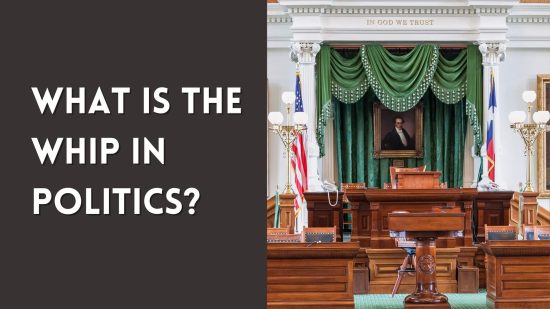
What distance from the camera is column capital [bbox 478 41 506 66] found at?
55.4 feet

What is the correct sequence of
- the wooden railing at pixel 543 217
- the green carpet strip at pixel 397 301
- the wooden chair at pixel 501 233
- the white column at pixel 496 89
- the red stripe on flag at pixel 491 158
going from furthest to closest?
the wooden railing at pixel 543 217
the white column at pixel 496 89
the red stripe on flag at pixel 491 158
the wooden chair at pixel 501 233
the green carpet strip at pixel 397 301

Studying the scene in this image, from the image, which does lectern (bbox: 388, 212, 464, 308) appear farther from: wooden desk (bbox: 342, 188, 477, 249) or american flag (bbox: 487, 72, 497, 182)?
american flag (bbox: 487, 72, 497, 182)

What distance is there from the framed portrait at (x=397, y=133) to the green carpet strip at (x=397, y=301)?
5499 millimetres

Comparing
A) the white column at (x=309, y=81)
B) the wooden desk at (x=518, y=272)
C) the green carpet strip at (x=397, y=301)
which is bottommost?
the green carpet strip at (x=397, y=301)

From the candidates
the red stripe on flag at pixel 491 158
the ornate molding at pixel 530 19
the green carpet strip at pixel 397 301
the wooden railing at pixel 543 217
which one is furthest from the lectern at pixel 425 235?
the ornate molding at pixel 530 19

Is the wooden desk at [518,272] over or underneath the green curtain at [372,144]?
underneath

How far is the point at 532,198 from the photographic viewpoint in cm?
1444

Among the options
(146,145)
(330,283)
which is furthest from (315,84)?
(146,145)

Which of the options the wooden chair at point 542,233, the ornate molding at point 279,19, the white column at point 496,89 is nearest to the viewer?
the wooden chair at point 542,233

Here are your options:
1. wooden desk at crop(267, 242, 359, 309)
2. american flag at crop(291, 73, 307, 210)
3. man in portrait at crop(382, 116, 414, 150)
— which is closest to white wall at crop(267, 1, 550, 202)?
man in portrait at crop(382, 116, 414, 150)

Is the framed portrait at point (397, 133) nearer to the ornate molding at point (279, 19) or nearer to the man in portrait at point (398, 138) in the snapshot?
the man in portrait at point (398, 138)

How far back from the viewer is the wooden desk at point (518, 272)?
34.9 ft

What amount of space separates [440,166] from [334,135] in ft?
6.65

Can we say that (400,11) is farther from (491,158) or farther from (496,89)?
(491,158)
